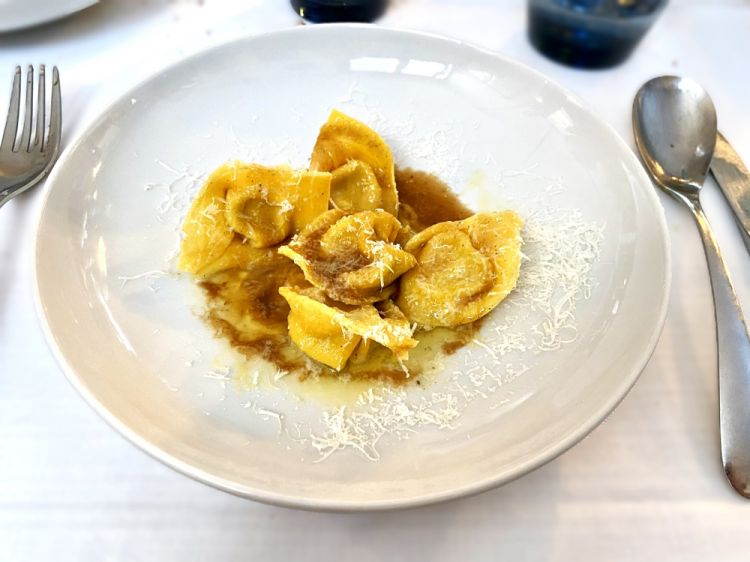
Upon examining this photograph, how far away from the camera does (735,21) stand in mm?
2064

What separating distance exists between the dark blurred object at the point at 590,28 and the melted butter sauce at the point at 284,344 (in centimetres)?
114

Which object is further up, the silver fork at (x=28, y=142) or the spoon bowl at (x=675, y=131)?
the silver fork at (x=28, y=142)

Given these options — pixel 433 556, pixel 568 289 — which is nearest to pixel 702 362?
pixel 568 289

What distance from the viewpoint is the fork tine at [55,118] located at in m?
1.55

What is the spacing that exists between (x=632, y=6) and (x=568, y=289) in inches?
41.1

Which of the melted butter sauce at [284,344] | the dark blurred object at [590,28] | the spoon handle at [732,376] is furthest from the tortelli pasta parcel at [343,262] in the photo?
the dark blurred object at [590,28]

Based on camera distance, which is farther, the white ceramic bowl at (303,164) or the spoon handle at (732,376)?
the spoon handle at (732,376)

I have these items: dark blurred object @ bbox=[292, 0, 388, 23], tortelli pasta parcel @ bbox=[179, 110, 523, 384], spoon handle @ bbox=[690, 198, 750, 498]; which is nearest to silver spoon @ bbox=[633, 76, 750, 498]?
spoon handle @ bbox=[690, 198, 750, 498]

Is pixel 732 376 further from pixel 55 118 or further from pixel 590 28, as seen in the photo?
pixel 55 118

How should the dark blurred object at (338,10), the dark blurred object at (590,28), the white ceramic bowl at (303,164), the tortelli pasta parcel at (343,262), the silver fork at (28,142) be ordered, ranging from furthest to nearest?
the dark blurred object at (338,10) → the dark blurred object at (590,28) → the silver fork at (28,142) → the tortelli pasta parcel at (343,262) → the white ceramic bowl at (303,164)

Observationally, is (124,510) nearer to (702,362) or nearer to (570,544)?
(570,544)

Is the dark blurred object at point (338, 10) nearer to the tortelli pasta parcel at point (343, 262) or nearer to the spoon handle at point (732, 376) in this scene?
the tortelli pasta parcel at point (343, 262)

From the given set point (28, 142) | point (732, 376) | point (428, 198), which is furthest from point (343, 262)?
point (28, 142)

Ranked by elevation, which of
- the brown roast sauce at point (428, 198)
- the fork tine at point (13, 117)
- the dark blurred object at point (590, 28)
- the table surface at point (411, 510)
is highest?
the fork tine at point (13, 117)
